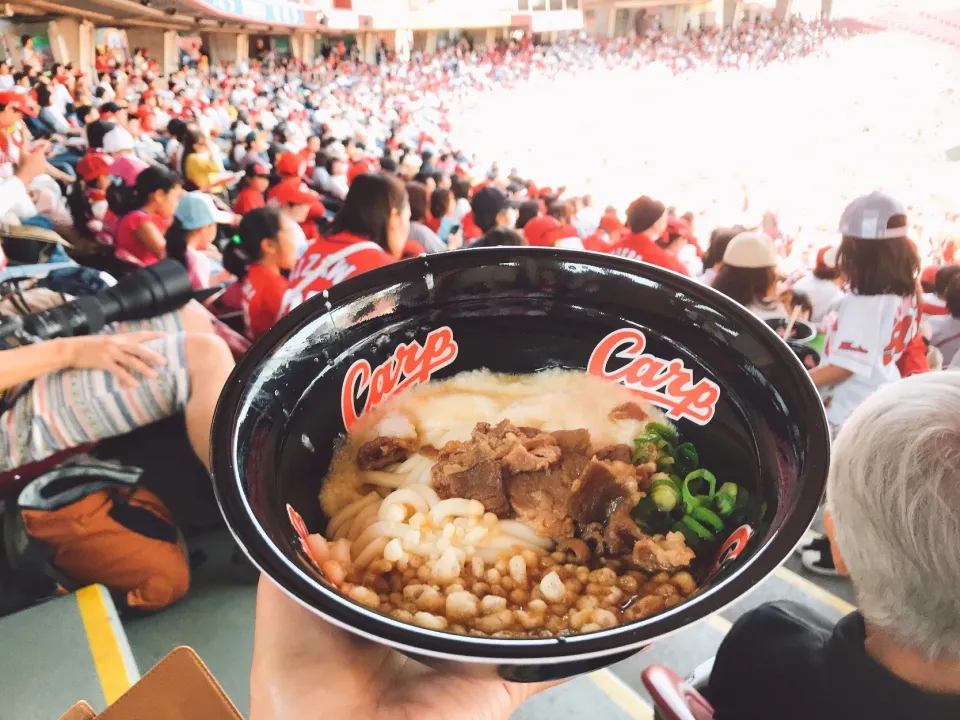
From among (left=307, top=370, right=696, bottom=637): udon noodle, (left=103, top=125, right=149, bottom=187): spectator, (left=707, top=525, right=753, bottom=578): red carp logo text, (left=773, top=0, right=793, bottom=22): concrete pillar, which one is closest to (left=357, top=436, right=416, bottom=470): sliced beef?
(left=307, top=370, right=696, bottom=637): udon noodle

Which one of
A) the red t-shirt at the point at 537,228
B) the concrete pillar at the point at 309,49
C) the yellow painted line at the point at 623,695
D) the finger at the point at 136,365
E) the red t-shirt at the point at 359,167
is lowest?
the yellow painted line at the point at 623,695

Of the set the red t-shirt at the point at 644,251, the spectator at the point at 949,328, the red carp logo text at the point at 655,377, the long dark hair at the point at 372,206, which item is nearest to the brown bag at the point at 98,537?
the long dark hair at the point at 372,206

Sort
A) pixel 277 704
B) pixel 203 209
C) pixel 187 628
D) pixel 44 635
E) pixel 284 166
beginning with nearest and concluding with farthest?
pixel 277 704 → pixel 44 635 → pixel 187 628 → pixel 203 209 → pixel 284 166

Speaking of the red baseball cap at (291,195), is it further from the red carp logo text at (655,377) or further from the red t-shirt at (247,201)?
the red carp logo text at (655,377)

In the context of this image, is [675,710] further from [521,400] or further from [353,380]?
[353,380]

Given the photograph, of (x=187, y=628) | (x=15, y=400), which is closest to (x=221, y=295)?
(x=15, y=400)
